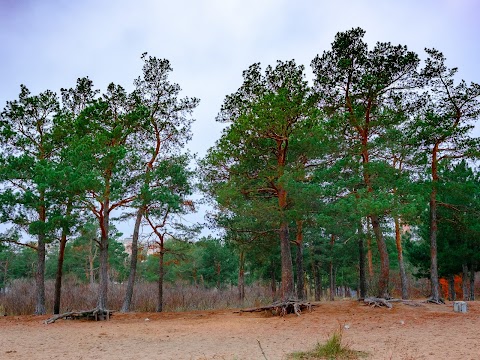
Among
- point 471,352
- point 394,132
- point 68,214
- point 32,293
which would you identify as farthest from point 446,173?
point 32,293

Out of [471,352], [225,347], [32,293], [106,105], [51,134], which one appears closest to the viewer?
[471,352]

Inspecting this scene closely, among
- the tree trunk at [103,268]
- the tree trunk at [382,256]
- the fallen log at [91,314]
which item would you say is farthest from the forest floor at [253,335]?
the tree trunk at [382,256]

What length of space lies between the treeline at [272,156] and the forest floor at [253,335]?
1895 millimetres

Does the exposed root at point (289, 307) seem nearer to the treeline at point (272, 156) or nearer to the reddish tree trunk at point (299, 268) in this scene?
the treeline at point (272, 156)

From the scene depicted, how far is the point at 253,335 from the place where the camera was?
10594mm

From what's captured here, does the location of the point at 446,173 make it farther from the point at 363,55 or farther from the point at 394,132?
the point at 363,55

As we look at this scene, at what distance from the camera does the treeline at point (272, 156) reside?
14.1m

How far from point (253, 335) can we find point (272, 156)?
759cm

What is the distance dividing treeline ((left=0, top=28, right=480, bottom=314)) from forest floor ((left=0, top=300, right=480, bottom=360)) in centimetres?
190

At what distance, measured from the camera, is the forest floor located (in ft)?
25.6

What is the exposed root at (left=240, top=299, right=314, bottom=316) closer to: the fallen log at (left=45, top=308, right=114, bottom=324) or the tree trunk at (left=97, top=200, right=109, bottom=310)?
the fallen log at (left=45, top=308, right=114, bottom=324)

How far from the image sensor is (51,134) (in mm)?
17500

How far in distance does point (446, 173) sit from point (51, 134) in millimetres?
16690

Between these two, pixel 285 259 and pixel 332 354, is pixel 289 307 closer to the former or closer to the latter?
pixel 285 259
